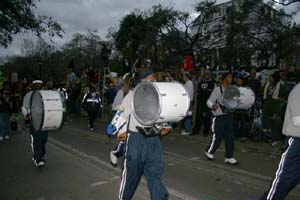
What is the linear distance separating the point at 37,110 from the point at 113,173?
1.89 meters

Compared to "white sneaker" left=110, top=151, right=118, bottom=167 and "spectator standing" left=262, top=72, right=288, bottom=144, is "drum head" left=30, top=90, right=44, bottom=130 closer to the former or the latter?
"white sneaker" left=110, top=151, right=118, bottom=167

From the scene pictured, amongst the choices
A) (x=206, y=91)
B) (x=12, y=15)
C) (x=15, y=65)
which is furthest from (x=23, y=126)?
(x=15, y=65)

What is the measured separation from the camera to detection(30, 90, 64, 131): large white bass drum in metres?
7.16

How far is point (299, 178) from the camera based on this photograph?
429 cm

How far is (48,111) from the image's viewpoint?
23.4 ft

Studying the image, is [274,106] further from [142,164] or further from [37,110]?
[142,164]

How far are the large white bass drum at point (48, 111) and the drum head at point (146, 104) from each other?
3164 millimetres

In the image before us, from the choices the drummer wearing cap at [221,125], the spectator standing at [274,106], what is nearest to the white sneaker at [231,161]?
the drummer wearing cap at [221,125]

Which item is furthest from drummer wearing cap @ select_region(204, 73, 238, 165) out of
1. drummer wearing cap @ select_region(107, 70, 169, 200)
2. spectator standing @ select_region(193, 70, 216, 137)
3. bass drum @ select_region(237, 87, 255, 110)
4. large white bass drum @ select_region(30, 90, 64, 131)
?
spectator standing @ select_region(193, 70, 216, 137)

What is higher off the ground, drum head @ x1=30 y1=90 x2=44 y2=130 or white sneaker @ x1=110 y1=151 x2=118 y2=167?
drum head @ x1=30 y1=90 x2=44 y2=130

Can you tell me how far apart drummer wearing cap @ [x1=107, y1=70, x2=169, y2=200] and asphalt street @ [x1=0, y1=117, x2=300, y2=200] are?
1.42 m

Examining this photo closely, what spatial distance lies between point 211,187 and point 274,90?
191 inches

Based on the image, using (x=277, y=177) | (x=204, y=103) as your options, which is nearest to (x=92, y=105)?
(x=204, y=103)

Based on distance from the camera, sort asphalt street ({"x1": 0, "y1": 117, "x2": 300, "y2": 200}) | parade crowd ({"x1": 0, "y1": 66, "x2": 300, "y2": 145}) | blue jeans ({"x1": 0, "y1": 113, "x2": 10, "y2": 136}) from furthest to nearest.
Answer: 1. blue jeans ({"x1": 0, "y1": 113, "x2": 10, "y2": 136})
2. parade crowd ({"x1": 0, "y1": 66, "x2": 300, "y2": 145})
3. asphalt street ({"x1": 0, "y1": 117, "x2": 300, "y2": 200})
